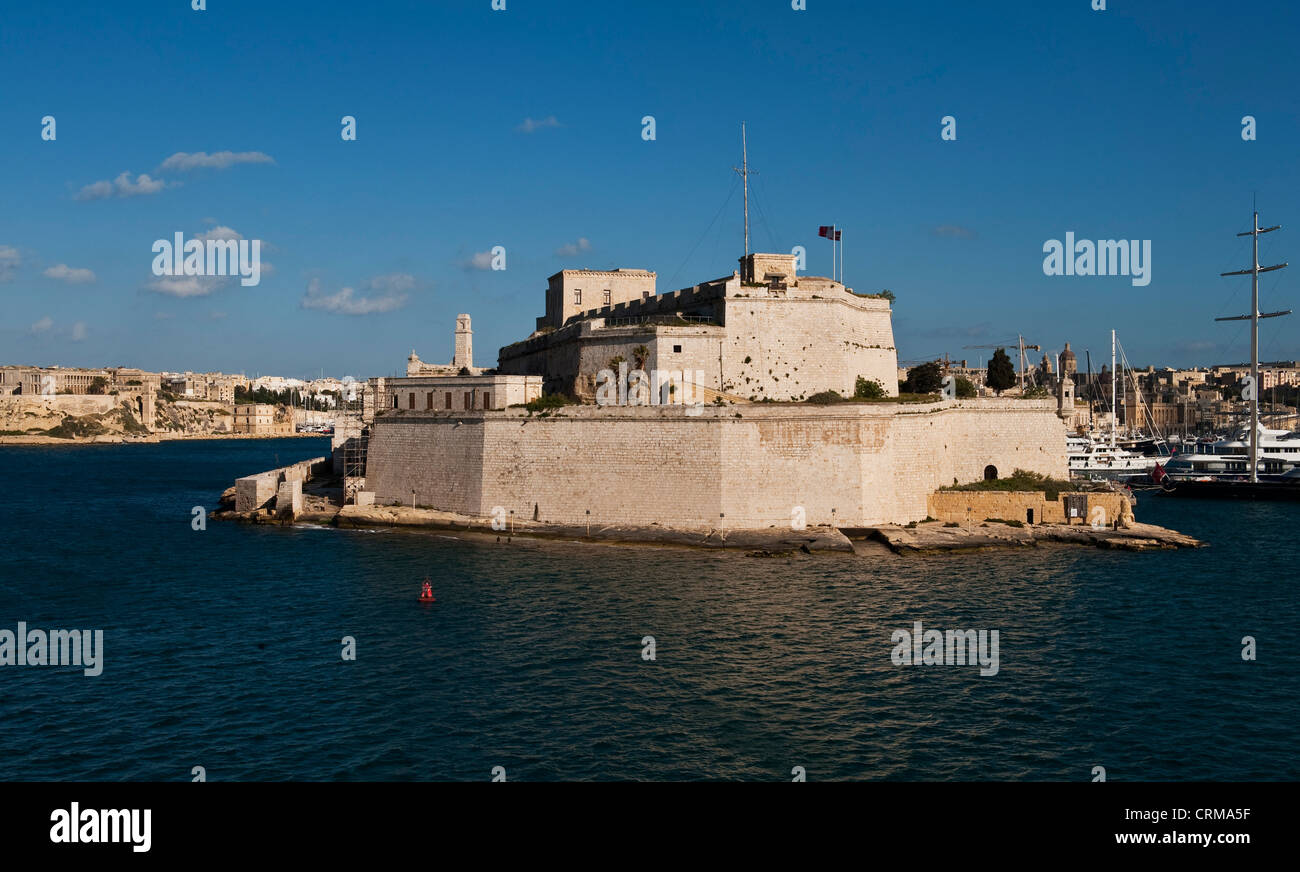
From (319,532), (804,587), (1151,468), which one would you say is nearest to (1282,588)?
(804,587)

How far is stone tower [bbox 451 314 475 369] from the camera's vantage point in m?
46.4

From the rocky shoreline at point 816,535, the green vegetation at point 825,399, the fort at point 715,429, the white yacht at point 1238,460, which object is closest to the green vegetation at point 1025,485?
the fort at point 715,429

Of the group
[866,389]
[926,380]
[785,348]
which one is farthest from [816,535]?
[926,380]

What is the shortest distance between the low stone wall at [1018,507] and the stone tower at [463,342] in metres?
24.5

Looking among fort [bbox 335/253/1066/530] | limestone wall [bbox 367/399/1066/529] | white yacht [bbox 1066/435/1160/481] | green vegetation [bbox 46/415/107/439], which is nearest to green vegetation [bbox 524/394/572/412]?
fort [bbox 335/253/1066/530]

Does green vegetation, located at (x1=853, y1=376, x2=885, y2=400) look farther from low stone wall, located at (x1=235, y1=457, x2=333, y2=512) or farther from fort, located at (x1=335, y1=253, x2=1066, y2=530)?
low stone wall, located at (x1=235, y1=457, x2=333, y2=512)

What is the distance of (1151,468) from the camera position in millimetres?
59625

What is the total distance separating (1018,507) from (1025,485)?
1.79 m

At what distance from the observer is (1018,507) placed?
3238cm

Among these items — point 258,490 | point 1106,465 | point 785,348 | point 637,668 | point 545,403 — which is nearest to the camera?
point 637,668

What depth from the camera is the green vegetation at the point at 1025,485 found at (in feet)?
109

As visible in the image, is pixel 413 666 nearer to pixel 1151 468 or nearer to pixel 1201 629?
pixel 1201 629

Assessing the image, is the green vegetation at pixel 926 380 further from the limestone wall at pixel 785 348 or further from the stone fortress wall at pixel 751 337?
the limestone wall at pixel 785 348

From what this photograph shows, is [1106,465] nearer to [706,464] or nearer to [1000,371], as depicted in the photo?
[1000,371]
